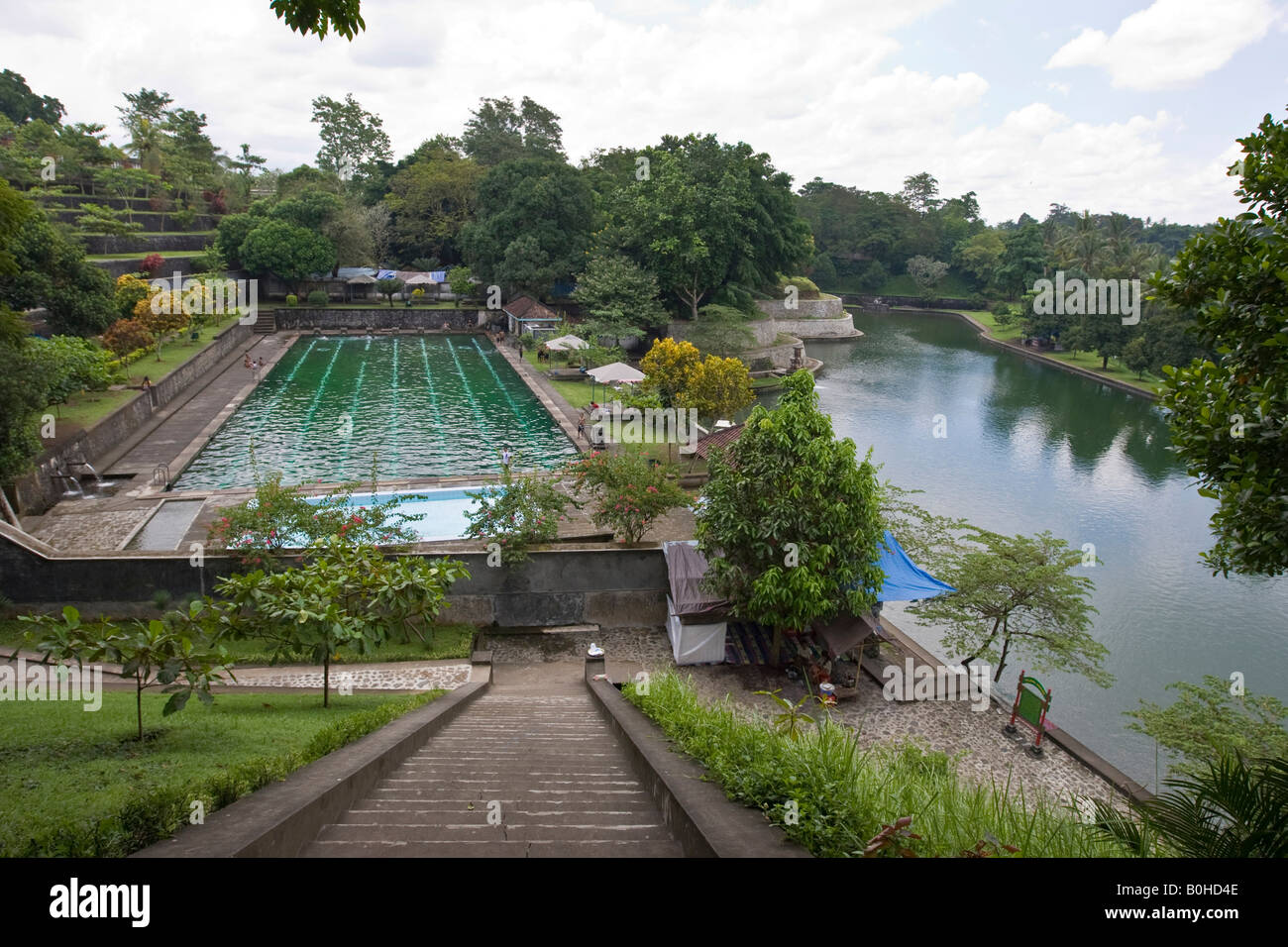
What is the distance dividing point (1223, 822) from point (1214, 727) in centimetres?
611

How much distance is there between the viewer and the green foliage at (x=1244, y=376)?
460 cm

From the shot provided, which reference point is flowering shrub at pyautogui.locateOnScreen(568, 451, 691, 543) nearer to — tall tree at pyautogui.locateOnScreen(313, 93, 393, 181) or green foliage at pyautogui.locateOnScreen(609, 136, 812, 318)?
green foliage at pyautogui.locateOnScreen(609, 136, 812, 318)

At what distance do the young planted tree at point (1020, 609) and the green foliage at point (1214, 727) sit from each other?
136 cm

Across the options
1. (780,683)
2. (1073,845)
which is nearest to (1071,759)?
(780,683)

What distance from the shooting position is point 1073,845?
2969 mm

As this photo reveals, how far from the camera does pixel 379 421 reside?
74.1ft

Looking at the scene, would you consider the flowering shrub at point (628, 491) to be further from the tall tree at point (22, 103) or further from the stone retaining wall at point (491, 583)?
the tall tree at point (22, 103)

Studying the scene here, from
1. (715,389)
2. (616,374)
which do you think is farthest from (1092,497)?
(616,374)

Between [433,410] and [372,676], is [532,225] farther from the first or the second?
[372,676]

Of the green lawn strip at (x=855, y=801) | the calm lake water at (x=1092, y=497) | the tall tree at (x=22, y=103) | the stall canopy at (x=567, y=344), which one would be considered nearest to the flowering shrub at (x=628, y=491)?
the calm lake water at (x=1092, y=497)

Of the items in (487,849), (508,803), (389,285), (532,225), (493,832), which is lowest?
(508,803)

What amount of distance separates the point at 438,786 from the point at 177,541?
10.8 meters

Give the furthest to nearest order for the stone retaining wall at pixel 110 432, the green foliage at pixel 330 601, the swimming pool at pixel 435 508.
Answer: the stone retaining wall at pixel 110 432 → the swimming pool at pixel 435 508 → the green foliage at pixel 330 601

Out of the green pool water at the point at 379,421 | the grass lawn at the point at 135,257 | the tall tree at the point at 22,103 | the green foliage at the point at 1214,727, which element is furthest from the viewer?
the tall tree at the point at 22,103
